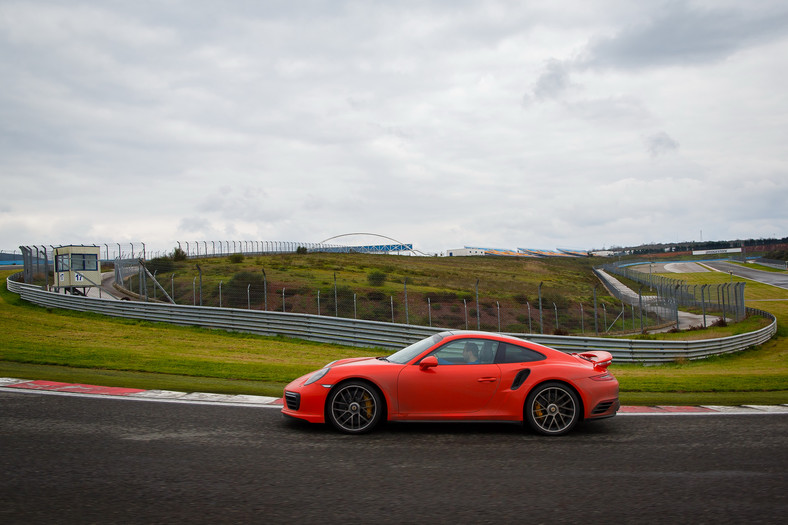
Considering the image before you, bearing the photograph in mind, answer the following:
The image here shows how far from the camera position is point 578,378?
6965 mm

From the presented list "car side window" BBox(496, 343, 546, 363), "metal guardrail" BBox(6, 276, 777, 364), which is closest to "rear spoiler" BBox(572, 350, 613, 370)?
"car side window" BBox(496, 343, 546, 363)

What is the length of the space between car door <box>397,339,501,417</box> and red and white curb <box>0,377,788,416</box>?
211 centimetres

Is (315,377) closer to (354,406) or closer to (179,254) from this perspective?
(354,406)

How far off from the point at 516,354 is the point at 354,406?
6.30ft

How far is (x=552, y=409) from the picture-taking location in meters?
A: 6.91

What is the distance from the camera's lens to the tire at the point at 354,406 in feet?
22.0

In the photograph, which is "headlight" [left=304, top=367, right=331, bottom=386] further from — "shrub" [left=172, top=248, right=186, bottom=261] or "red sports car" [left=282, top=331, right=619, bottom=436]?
"shrub" [left=172, top=248, right=186, bottom=261]

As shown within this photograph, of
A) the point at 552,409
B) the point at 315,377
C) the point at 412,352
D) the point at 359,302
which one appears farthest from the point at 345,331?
the point at 552,409

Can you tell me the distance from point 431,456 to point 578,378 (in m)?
A: 2.11

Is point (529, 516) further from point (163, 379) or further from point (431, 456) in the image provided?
point (163, 379)

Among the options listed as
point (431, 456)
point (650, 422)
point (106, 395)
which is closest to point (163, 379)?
point (106, 395)

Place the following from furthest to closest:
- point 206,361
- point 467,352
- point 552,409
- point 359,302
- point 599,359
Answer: point 359,302 → point 206,361 → point 599,359 → point 467,352 → point 552,409

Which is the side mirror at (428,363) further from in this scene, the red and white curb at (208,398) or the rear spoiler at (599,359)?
the red and white curb at (208,398)

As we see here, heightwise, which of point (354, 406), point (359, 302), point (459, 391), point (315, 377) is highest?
point (359, 302)
